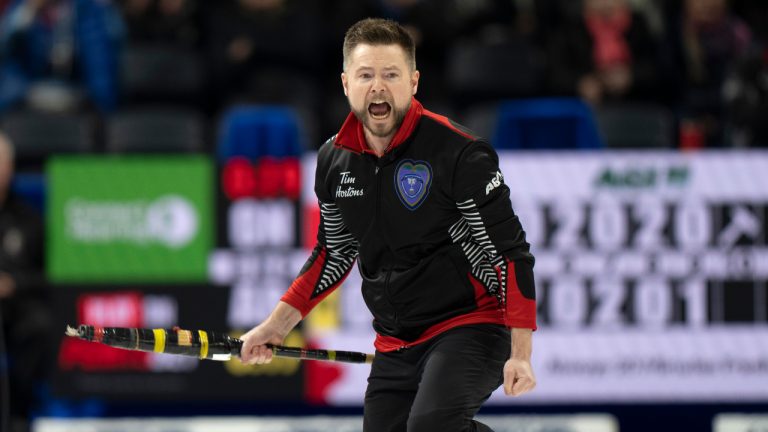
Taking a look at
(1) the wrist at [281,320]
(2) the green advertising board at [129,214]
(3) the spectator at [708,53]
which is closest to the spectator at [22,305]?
(2) the green advertising board at [129,214]

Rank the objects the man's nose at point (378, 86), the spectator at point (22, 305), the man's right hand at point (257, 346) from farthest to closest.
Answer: the spectator at point (22, 305)
the man's right hand at point (257, 346)
the man's nose at point (378, 86)

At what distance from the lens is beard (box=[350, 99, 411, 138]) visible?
15.4ft

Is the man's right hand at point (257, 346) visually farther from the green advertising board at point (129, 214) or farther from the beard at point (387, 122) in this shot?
the green advertising board at point (129, 214)

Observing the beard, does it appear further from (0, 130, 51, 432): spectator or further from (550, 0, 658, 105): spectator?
(550, 0, 658, 105): spectator

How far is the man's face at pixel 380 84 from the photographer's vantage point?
4621mm

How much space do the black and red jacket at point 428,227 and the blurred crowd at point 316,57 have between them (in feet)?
17.1

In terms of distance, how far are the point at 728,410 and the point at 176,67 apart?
17.3ft

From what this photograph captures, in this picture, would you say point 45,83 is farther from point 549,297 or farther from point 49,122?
point 549,297

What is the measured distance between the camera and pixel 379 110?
4680mm

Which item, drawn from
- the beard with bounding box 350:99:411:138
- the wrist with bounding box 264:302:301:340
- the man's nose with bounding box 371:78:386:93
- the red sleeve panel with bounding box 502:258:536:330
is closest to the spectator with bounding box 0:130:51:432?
the wrist with bounding box 264:302:301:340

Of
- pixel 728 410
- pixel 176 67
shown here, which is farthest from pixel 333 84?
pixel 728 410

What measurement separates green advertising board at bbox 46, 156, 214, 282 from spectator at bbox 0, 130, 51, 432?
0.21 meters

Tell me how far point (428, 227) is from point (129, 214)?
441 cm

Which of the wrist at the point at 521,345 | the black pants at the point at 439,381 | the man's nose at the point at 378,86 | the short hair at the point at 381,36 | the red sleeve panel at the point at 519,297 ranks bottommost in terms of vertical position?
the black pants at the point at 439,381
